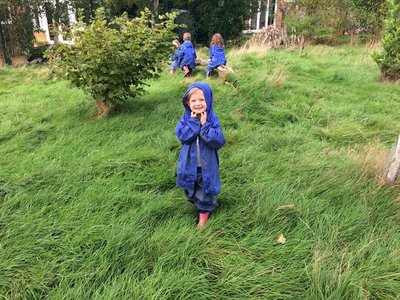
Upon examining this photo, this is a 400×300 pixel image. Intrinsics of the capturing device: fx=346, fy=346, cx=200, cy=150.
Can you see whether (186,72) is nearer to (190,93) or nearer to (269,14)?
(190,93)

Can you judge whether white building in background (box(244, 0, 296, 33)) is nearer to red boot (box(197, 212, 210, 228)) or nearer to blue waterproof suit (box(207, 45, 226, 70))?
blue waterproof suit (box(207, 45, 226, 70))

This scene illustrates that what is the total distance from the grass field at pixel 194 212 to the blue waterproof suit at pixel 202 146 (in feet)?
1.11

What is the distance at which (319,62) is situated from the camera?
9.86m

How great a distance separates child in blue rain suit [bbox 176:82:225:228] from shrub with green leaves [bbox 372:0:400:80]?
627cm

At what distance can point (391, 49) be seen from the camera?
24.5 feet

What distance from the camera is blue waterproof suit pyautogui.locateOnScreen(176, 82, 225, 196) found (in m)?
2.70

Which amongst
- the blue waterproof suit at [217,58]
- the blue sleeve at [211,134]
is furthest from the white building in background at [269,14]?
the blue sleeve at [211,134]

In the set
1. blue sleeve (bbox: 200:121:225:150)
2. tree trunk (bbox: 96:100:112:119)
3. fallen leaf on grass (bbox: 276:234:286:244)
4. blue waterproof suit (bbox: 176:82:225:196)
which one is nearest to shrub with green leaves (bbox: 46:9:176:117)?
tree trunk (bbox: 96:100:112:119)

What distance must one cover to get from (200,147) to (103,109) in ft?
10.8

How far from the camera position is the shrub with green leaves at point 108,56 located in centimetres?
505

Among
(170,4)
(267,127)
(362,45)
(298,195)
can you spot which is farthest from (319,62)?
(298,195)

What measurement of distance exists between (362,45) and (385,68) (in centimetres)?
663

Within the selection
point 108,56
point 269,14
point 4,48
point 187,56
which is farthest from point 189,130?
point 269,14

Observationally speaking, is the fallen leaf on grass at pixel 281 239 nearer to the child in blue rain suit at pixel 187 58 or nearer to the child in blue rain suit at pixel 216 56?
the child in blue rain suit at pixel 216 56
